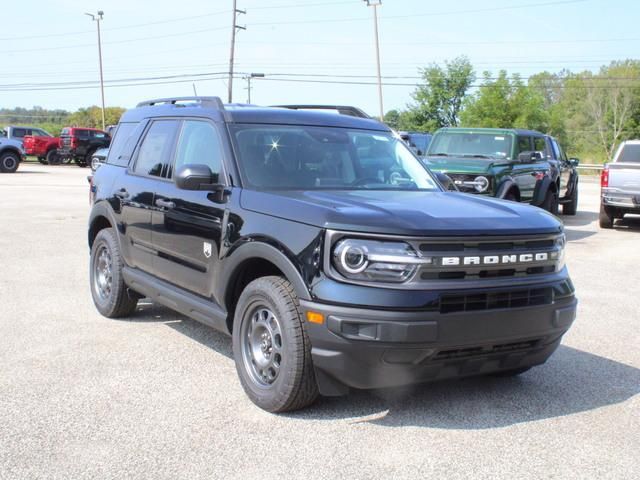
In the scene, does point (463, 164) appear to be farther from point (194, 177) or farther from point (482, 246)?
point (482, 246)

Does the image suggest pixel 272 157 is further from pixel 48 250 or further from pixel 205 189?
pixel 48 250

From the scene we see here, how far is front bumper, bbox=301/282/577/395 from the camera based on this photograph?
389cm

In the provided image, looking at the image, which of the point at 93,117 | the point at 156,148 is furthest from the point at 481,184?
the point at 93,117

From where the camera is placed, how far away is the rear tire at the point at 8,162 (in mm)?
29344

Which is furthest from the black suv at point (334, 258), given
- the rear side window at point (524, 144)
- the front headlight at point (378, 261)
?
→ the rear side window at point (524, 144)

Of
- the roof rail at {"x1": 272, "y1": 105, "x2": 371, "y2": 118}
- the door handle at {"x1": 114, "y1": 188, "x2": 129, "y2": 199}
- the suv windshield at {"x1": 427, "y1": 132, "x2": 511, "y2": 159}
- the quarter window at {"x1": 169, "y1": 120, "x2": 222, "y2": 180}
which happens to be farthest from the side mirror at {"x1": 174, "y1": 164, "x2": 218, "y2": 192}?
the suv windshield at {"x1": 427, "y1": 132, "x2": 511, "y2": 159}

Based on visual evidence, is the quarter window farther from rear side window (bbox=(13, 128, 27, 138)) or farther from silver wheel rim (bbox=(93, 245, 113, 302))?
rear side window (bbox=(13, 128, 27, 138))

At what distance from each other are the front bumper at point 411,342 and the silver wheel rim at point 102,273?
3.26m

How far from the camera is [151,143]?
6.21m

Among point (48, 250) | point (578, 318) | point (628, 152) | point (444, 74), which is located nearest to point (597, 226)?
point (628, 152)

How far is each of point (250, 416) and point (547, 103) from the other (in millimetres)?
110948

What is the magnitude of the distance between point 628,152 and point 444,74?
180 ft

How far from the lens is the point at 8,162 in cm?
2950

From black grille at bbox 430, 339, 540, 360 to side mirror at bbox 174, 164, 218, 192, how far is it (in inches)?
74.5
